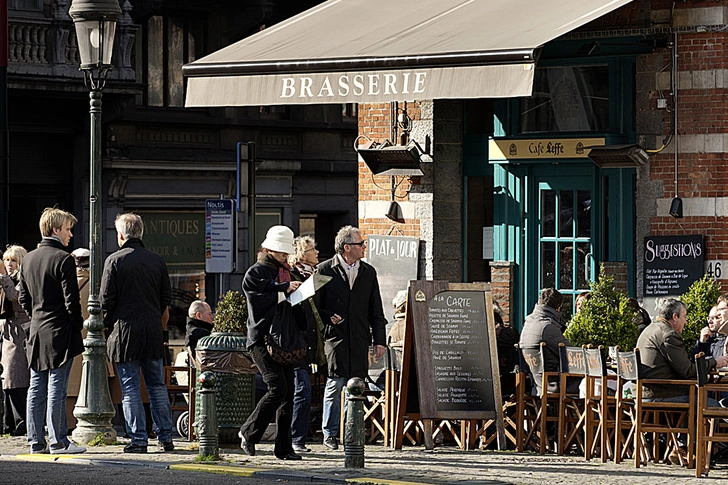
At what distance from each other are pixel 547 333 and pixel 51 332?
14.0 feet

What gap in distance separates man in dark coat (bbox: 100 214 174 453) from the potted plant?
443 millimetres

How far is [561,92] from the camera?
55.1 ft

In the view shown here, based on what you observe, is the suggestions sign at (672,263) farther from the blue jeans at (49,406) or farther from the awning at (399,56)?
the blue jeans at (49,406)

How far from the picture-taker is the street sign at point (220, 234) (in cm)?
2028

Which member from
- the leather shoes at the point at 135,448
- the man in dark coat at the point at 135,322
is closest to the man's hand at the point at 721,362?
the man in dark coat at the point at 135,322

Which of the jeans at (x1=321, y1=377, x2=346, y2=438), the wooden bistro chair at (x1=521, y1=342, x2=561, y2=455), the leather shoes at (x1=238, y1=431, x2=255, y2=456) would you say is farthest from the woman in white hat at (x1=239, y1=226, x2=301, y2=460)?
the wooden bistro chair at (x1=521, y1=342, x2=561, y2=455)

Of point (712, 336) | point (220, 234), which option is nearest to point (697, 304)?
point (712, 336)

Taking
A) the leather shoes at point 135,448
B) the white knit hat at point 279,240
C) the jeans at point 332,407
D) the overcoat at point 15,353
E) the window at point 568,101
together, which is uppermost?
the window at point 568,101

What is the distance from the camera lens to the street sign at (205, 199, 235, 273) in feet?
66.5

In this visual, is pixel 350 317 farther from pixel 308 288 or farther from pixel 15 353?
pixel 15 353

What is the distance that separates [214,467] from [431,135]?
20.7 feet

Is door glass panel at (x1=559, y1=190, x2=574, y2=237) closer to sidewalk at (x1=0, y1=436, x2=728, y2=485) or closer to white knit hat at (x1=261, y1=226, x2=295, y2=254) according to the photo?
sidewalk at (x1=0, y1=436, x2=728, y2=485)

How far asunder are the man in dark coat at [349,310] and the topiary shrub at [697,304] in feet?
9.41

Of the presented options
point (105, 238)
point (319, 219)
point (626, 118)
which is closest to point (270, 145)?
point (319, 219)
